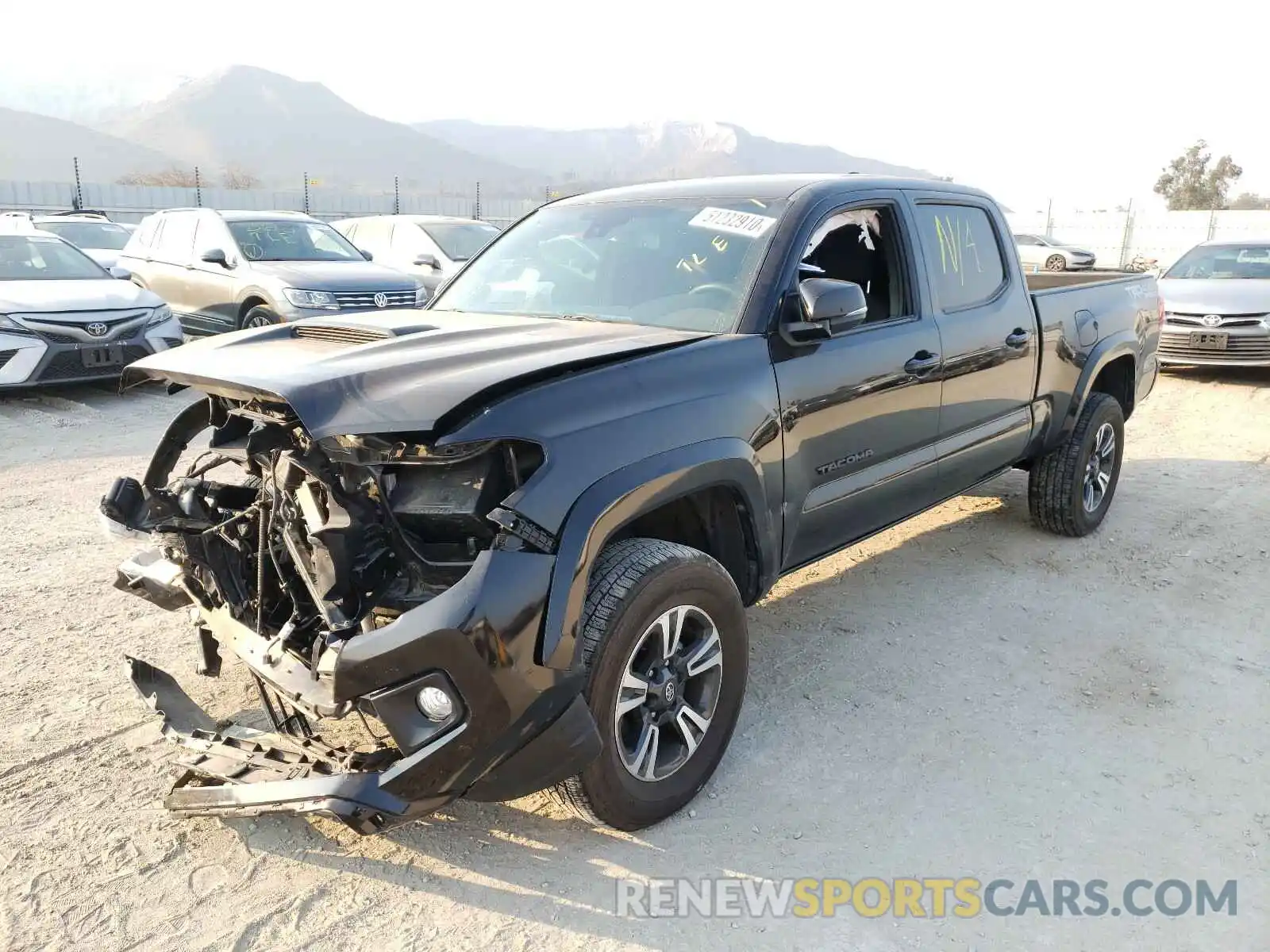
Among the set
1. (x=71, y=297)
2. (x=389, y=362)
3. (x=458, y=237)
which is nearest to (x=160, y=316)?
(x=71, y=297)

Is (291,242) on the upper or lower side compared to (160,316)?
Answer: upper

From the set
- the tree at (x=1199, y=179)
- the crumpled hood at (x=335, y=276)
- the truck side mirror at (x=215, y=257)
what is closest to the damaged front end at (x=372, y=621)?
the crumpled hood at (x=335, y=276)

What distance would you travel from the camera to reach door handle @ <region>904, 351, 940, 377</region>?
385 centimetres

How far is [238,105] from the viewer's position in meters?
142

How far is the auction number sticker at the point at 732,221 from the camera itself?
11.5ft

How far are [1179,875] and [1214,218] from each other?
3238cm

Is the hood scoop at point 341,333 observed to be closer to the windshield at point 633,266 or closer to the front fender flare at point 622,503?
the windshield at point 633,266

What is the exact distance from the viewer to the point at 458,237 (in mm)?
12258

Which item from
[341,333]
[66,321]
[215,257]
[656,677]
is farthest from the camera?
[215,257]

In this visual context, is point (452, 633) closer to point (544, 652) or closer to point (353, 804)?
point (544, 652)

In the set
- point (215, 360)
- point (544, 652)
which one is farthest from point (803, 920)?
point (215, 360)

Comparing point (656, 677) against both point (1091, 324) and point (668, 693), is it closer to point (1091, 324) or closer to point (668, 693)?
point (668, 693)

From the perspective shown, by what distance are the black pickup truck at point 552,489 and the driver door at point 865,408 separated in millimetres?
13

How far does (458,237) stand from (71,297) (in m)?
4.83
